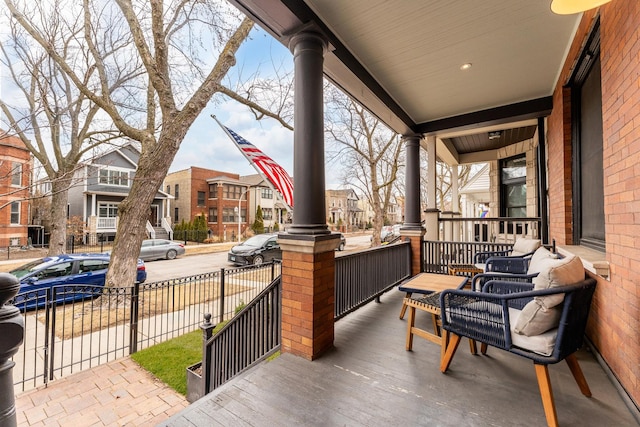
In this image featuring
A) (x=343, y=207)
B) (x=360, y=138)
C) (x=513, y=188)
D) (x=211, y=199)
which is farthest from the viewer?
(x=343, y=207)

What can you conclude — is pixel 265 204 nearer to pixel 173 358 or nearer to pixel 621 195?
pixel 173 358

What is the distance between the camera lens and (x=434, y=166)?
19.4 feet

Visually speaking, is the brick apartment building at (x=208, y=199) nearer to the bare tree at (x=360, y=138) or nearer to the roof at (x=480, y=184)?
the bare tree at (x=360, y=138)

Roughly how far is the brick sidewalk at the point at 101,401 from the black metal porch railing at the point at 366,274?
2146 mm

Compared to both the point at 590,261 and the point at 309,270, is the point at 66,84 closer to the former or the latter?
the point at 309,270

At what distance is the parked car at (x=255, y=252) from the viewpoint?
34.8ft

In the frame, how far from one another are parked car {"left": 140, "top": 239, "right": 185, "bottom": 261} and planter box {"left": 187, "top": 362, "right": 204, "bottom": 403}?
10.9 m

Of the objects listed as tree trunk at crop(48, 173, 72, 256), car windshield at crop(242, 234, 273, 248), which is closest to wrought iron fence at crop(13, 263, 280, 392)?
car windshield at crop(242, 234, 273, 248)

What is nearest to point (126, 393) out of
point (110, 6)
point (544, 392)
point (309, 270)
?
point (309, 270)

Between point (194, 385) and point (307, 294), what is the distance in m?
2.00

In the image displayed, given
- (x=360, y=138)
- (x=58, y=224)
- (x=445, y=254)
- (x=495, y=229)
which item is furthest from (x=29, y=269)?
(x=360, y=138)

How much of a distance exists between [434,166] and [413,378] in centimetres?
474

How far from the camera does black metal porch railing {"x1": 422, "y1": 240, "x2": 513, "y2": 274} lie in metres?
5.21

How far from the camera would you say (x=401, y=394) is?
1.88 m
